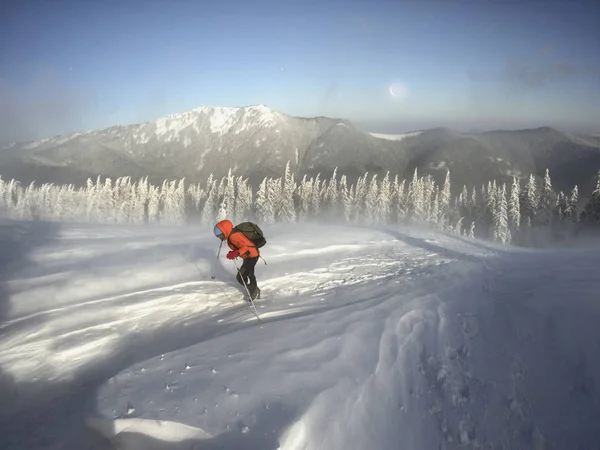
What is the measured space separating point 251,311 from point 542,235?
61.4m

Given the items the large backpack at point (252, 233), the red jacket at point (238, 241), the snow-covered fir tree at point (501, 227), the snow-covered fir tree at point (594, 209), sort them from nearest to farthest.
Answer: the red jacket at point (238, 241)
the large backpack at point (252, 233)
the snow-covered fir tree at point (594, 209)
the snow-covered fir tree at point (501, 227)

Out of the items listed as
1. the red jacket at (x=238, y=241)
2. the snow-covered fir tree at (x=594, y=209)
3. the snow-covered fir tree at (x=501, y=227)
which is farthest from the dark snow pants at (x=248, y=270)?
the snow-covered fir tree at (x=594, y=209)

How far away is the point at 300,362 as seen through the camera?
5.30 m

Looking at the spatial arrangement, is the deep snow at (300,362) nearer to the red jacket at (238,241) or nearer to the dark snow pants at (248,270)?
the dark snow pants at (248,270)

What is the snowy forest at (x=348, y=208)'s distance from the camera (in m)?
52.9

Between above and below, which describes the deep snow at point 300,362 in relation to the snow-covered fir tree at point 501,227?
above

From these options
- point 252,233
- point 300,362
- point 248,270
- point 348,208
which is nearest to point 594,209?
point 348,208

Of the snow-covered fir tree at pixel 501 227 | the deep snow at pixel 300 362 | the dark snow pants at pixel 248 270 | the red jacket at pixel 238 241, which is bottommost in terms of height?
the snow-covered fir tree at pixel 501 227

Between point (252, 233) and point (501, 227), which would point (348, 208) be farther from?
point (252, 233)

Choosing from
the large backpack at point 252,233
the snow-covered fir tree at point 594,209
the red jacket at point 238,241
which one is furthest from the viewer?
the snow-covered fir tree at point 594,209

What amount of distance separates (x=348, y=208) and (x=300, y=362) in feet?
192

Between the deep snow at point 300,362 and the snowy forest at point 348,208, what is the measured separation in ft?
141

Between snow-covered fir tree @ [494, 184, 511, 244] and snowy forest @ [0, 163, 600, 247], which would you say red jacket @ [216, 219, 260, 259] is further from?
snow-covered fir tree @ [494, 184, 511, 244]

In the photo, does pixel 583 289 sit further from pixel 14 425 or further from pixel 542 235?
pixel 542 235
